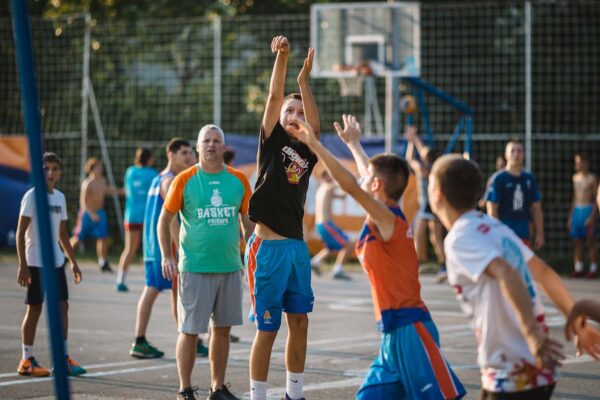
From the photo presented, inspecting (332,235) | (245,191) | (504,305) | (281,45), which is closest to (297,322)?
(245,191)

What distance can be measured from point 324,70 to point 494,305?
56.4 feet

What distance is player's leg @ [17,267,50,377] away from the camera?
9172 mm

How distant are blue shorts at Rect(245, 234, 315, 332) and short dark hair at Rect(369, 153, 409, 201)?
1.72m

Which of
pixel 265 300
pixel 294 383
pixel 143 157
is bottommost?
pixel 294 383

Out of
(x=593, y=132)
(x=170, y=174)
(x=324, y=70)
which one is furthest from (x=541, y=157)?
(x=170, y=174)

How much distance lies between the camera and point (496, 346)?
483cm

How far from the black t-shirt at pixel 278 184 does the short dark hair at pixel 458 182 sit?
2.53m

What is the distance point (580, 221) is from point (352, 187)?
15.8 metres

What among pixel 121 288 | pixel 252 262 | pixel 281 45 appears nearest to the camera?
pixel 281 45

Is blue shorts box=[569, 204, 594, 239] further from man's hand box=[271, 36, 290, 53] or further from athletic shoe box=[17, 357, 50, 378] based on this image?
man's hand box=[271, 36, 290, 53]

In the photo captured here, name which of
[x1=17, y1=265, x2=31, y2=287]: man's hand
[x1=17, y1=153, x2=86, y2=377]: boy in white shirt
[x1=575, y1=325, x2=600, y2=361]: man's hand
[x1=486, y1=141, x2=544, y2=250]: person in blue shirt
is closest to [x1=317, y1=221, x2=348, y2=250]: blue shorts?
[x1=486, y1=141, x2=544, y2=250]: person in blue shirt

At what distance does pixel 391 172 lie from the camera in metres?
5.85

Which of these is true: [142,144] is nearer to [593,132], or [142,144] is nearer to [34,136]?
[593,132]

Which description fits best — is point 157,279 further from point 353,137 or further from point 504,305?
point 504,305
